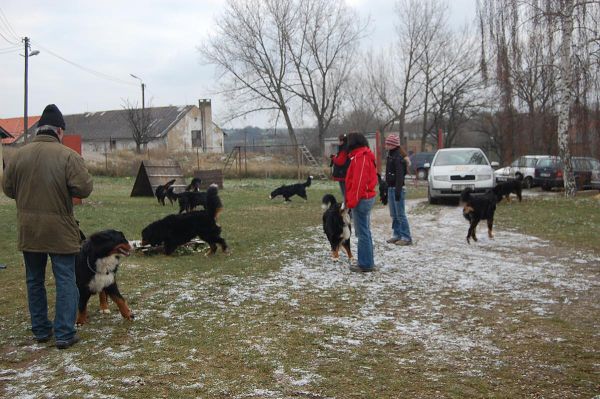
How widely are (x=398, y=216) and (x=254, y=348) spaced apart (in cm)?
526

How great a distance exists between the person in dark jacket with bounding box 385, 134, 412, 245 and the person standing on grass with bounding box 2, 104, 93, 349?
17.7ft

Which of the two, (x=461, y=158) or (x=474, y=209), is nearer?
(x=474, y=209)

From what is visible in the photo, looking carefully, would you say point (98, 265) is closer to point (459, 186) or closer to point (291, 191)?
point (459, 186)

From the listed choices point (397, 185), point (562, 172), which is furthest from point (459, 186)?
point (397, 185)

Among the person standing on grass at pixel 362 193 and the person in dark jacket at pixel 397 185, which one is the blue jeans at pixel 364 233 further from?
the person in dark jacket at pixel 397 185

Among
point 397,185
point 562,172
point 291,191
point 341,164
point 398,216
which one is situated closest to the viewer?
point 397,185

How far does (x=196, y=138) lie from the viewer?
55.8 meters

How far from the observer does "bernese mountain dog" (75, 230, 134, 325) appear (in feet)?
15.3

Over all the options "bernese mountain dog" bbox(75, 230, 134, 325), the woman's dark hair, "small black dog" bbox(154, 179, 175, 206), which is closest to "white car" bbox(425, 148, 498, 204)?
"small black dog" bbox(154, 179, 175, 206)

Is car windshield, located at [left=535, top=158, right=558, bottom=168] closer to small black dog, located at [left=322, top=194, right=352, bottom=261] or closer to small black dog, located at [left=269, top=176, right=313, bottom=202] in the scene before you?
small black dog, located at [left=269, top=176, right=313, bottom=202]

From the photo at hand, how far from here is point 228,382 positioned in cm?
345

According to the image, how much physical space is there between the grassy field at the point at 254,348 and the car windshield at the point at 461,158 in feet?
31.6

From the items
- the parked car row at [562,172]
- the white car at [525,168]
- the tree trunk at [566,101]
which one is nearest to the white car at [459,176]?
the tree trunk at [566,101]

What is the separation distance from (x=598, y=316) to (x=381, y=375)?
2.51 m
